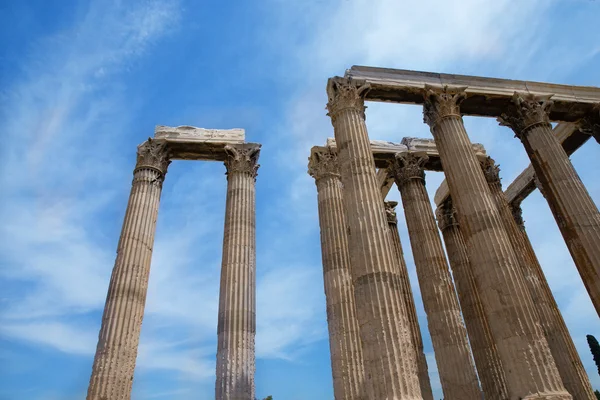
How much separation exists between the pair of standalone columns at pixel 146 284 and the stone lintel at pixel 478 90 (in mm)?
7227

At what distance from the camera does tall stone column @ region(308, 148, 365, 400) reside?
1677 centimetres

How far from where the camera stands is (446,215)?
2619cm

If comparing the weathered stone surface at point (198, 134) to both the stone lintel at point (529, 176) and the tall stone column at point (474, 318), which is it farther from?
the tall stone column at point (474, 318)

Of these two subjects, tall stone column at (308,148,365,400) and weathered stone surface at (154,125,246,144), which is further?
weathered stone surface at (154,125,246,144)

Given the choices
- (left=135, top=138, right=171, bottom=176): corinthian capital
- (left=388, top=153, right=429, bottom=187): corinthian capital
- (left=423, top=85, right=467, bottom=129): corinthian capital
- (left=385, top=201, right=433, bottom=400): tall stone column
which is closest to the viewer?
A: (left=385, top=201, right=433, bottom=400): tall stone column

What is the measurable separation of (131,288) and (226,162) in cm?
823

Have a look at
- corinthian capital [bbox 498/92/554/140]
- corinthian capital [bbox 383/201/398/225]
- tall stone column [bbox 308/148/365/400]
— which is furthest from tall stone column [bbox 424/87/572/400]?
corinthian capital [bbox 383/201/398/225]

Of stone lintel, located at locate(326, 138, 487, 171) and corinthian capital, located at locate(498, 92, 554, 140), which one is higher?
stone lintel, located at locate(326, 138, 487, 171)

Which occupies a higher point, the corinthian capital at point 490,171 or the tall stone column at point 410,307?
the corinthian capital at point 490,171

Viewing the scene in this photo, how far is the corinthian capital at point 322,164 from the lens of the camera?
73.6 feet

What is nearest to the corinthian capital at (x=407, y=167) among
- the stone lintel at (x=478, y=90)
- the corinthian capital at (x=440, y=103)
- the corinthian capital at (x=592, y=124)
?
the stone lintel at (x=478, y=90)

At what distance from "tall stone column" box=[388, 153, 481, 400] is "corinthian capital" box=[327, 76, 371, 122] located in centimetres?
623

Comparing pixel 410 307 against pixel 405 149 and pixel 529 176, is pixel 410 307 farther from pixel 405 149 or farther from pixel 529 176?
pixel 529 176

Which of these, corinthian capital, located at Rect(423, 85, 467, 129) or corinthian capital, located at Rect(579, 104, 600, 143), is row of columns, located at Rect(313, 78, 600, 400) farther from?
corinthian capital, located at Rect(579, 104, 600, 143)
